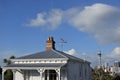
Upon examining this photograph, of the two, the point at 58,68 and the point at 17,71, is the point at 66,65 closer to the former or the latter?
the point at 58,68

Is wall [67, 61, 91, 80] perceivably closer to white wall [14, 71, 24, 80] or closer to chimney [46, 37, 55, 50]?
chimney [46, 37, 55, 50]

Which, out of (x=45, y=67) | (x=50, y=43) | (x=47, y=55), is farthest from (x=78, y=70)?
(x=45, y=67)

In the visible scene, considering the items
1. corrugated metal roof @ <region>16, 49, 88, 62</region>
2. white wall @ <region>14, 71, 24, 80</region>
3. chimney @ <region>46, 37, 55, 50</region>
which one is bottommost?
white wall @ <region>14, 71, 24, 80</region>

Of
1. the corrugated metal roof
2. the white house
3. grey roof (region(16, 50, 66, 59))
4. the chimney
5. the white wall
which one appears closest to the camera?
the white house

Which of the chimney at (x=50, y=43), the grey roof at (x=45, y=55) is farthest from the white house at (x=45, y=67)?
the chimney at (x=50, y=43)

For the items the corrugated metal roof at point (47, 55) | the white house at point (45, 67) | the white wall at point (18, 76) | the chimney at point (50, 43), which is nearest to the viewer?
the white house at point (45, 67)

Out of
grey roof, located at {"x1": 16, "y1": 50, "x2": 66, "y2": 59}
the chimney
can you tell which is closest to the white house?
grey roof, located at {"x1": 16, "y1": 50, "x2": 66, "y2": 59}

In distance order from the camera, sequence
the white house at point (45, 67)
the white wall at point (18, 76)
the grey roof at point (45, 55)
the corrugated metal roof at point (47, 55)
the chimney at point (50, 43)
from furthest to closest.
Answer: the chimney at point (50, 43)
the white wall at point (18, 76)
the grey roof at point (45, 55)
the corrugated metal roof at point (47, 55)
the white house at point (45, 67)

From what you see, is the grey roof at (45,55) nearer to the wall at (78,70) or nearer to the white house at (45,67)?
the white house at (45,67)

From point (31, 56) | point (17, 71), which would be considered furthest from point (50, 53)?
point (17, 71)

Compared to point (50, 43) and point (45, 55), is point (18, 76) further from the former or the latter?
point (50, 43)

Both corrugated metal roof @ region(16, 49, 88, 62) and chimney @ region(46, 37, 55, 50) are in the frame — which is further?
chimney @ region(46, 37, 55, 50)

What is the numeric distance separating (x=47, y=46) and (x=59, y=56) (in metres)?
5.43

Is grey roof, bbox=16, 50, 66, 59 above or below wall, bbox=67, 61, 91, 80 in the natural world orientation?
above
